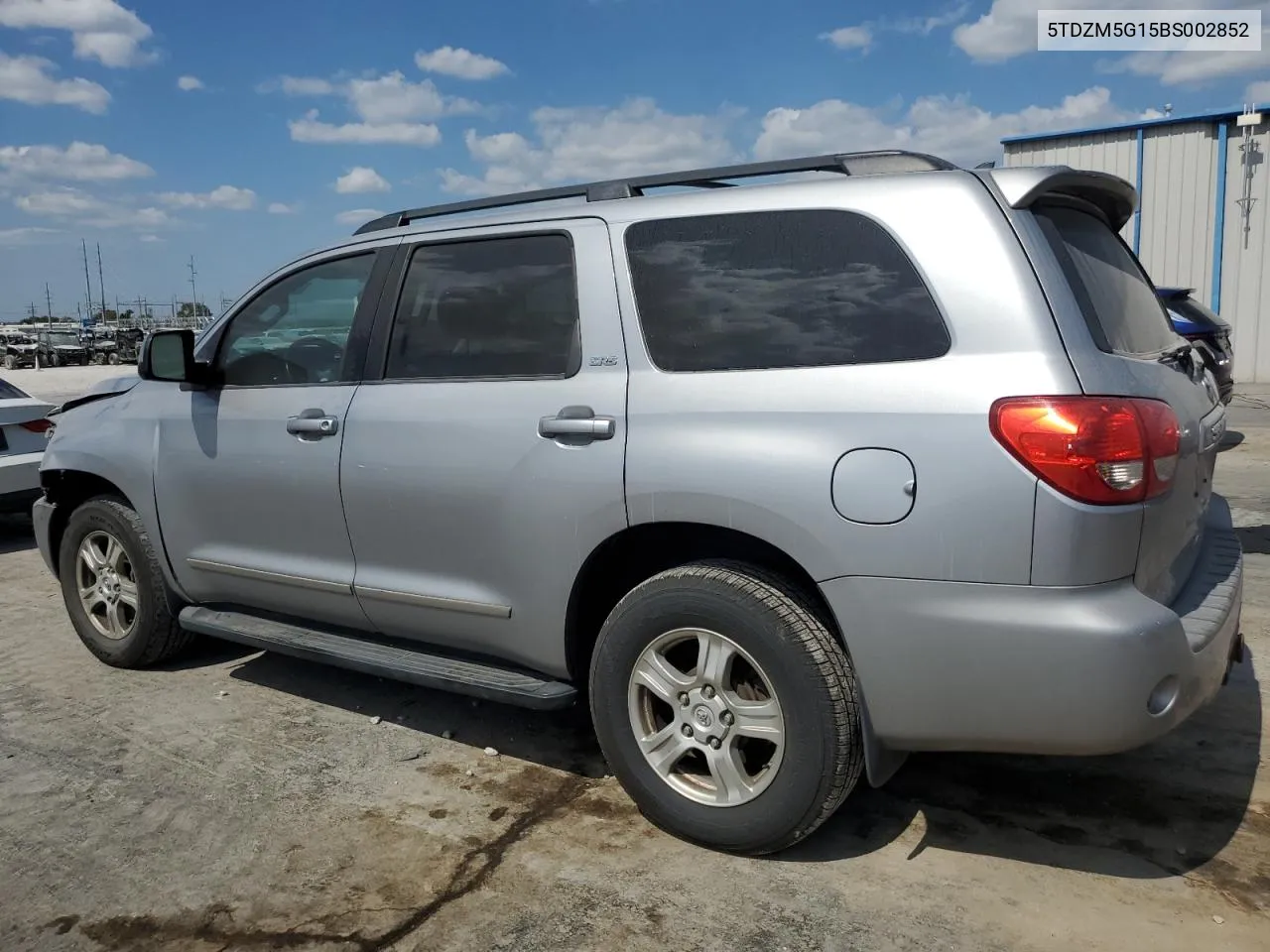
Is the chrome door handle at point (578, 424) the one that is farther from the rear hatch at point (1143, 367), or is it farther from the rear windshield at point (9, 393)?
the rear windshield at point (9, 393)

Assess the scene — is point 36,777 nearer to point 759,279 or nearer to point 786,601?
point 786,601

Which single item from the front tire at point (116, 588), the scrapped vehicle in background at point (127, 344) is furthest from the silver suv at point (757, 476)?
the scrapped vehicle in background at point (127, 344)

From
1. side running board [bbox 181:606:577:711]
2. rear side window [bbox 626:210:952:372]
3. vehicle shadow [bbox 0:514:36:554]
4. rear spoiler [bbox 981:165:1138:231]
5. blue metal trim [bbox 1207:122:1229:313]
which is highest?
blue metal trim [bbox 1207:122:1229:313]

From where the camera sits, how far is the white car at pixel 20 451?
7617mm

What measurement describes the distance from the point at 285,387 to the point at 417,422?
0.78 metres

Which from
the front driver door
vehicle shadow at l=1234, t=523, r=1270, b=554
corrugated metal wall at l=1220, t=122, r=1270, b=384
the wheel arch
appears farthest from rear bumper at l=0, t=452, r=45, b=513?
corrugated metal wall at l=1220, t=122, r=1270, b=384

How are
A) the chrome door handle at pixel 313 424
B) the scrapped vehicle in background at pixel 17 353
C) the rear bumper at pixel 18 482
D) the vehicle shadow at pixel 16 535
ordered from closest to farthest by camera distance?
the chrome door handle at pixel 313 424 → the rear bumper at pixel 18 482 → the vehicle shadow at pixel 16 535 → the scrapped vehicle in background at pixel 17 353

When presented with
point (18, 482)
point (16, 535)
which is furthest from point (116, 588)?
point (16, 535)

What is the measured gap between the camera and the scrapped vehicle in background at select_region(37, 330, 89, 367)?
1599 inches

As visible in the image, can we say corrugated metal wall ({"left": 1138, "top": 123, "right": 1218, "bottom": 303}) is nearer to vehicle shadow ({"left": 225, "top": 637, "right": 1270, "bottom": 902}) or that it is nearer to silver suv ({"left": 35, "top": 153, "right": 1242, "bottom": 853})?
vehicle shadow ({"left": 225, "top": 637, "right": 1270, "bottom": 902})

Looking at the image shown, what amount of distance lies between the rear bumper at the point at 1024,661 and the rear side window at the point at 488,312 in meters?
1.26

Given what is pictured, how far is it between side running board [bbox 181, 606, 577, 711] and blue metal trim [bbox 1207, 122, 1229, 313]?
1786cm

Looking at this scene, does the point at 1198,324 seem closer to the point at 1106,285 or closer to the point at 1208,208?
the point at 1106,285

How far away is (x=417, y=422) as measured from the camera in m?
3.59
